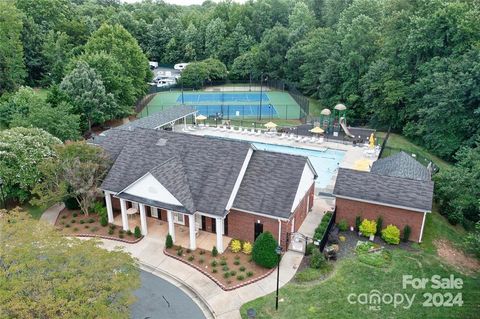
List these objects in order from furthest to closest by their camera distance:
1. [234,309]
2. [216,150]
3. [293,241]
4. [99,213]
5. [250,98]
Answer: [250,98] < [99,213] < [216,150] < [293,241] < [234,309]

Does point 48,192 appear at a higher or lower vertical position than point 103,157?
lower

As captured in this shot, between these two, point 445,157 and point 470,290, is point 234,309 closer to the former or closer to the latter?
point 470,290

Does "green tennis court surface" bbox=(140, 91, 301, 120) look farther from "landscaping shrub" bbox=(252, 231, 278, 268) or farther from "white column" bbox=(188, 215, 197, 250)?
"landscaping shrub" bbox=(252, 231, 278, 268)

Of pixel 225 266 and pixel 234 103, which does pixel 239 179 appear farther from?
pixel 234 103

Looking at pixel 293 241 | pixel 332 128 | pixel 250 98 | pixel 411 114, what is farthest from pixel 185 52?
pixel 293 241

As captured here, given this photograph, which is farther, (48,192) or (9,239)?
(48,192)

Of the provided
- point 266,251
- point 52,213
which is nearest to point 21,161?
point 52,213

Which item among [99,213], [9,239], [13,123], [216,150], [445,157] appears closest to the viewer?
[9,239]
